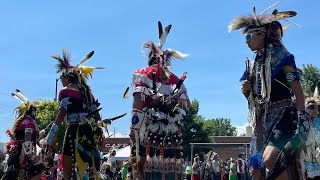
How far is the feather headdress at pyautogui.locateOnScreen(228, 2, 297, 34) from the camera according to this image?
5.41 m

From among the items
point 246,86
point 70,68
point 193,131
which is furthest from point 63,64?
point 193,131

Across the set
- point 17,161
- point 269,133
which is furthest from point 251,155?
point 17,161

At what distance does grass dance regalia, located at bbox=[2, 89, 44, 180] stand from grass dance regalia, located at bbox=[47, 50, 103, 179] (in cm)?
132

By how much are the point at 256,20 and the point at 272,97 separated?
2.96ft

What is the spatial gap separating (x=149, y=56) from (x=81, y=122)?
73.5 inches

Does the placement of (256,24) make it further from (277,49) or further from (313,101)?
(313,101)

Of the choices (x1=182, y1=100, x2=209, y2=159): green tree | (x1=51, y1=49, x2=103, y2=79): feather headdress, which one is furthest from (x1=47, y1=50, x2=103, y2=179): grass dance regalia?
(x1=182, y1=100, x2=209, y2=159): green tree

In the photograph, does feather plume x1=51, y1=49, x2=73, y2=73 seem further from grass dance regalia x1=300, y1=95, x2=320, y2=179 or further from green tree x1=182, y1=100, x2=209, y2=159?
green tree x1=182, y1=100, x2=209, y2=159

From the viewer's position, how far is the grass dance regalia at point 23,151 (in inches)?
334

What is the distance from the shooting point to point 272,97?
5285 mm

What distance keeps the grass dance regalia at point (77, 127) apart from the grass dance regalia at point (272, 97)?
292 centimetres

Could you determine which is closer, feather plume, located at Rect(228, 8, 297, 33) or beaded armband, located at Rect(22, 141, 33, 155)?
feather plume, located at Rect(228, 8, 297, 33)

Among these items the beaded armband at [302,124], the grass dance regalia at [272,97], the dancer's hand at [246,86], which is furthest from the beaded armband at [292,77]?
the dancer's hand at [246,86]

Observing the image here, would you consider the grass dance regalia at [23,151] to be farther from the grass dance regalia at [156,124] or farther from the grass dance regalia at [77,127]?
the grass dance regalia at [156,124]
